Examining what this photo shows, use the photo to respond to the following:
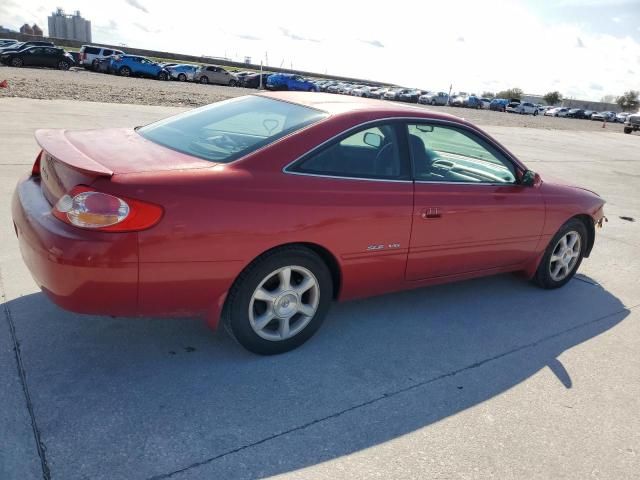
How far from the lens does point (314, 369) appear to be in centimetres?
Result: 310

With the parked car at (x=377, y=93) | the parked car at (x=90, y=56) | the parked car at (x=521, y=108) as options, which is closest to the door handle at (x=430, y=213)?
the parked car at (x=90, y=56)

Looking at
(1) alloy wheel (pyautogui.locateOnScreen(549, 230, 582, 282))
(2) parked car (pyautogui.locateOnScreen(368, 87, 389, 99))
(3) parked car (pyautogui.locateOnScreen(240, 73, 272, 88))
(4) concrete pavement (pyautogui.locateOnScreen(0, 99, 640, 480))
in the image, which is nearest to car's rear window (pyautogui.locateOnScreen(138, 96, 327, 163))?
(4) concrete pavement (pyautogui.locateOnScreen(0, 99, 640, 480))

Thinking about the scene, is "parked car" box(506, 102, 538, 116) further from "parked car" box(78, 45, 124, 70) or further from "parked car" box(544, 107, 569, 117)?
"parked car" box(78, 45, 124, 70)

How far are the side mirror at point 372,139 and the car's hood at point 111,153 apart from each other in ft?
3.44

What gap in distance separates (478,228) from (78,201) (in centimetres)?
269

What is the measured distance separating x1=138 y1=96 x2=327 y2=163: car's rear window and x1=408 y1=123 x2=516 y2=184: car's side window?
779 millimetres

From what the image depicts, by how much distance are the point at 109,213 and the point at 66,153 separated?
26.1 inches

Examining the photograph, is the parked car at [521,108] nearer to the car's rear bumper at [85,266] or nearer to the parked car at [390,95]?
the parked car at [390,95]

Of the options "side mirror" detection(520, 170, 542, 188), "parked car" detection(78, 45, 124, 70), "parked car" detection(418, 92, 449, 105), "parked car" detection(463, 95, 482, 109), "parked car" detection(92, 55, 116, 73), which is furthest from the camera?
"parked car" detection(463, 95, 482, 109)

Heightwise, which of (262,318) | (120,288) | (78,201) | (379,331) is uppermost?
(78,201)

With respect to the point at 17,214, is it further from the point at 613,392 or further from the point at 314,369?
the point at 613,392

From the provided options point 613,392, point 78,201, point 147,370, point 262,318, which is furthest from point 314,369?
point 613,392

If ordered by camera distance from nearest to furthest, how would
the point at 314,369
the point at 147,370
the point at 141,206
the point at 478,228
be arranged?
the point at 141,206
the point at 147,370
the point at 314,369
the point at 478,228

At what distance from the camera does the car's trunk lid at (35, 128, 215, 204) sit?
8.76ft
